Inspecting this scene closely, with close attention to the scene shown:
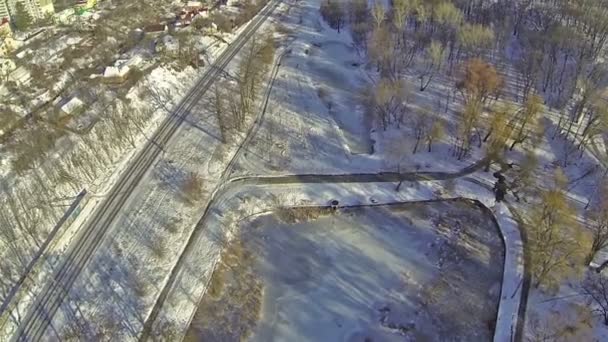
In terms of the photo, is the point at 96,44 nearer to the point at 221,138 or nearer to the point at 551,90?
the point at 221,138

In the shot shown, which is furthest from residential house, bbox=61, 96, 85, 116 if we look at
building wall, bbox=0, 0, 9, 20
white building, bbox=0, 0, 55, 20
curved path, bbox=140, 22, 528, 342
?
building wall, bbox=0, 0, 9, 20

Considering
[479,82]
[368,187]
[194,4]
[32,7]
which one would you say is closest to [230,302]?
[368,187]

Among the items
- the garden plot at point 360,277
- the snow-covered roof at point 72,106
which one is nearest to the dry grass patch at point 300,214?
the garden plot at point 360,277

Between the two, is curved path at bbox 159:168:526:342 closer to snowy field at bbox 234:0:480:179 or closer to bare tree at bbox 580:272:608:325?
snowy field at bbox 234:0:480:179

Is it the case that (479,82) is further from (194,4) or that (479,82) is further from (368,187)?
(194,4)

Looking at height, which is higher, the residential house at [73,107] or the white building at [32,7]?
the white building at [32,7]

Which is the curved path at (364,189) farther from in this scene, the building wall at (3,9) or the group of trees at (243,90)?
the building wall at (3,9)
